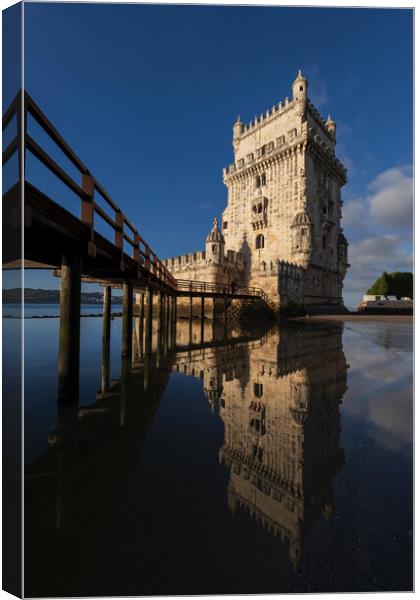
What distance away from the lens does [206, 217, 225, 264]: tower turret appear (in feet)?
94.1

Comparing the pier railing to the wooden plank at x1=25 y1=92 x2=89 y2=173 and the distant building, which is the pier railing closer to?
the wooden plank at x1=25 y1=92 x2=89 y2=173

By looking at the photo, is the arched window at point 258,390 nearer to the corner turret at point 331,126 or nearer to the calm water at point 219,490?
the calm water at point 219,490

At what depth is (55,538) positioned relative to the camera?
6.12ft

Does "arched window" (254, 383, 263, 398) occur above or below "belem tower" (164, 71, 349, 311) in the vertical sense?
below

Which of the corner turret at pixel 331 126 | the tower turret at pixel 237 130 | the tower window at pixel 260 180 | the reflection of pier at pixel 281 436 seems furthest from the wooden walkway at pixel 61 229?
the corner turret at pixel 331 126

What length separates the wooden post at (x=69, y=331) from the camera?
4.79 m

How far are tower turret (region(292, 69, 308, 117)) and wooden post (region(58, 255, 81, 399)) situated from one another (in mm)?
33106

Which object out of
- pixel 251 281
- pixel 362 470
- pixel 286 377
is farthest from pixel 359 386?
pixel 251 281

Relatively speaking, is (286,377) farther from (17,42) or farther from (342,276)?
(342,276)

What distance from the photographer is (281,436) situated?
3.34 metres

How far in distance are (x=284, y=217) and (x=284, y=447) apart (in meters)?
29.2

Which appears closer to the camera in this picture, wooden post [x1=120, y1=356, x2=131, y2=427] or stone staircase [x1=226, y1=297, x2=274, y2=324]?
wooden post [x1=120, y1=356, x2=131, y2=427]

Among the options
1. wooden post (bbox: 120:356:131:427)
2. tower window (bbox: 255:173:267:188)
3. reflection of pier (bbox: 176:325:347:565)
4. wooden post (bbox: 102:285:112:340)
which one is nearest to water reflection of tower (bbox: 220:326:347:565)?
reflection of pier (bbox: 176:325:347:565)

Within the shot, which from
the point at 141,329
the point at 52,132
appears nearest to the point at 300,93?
the point at 141,329
